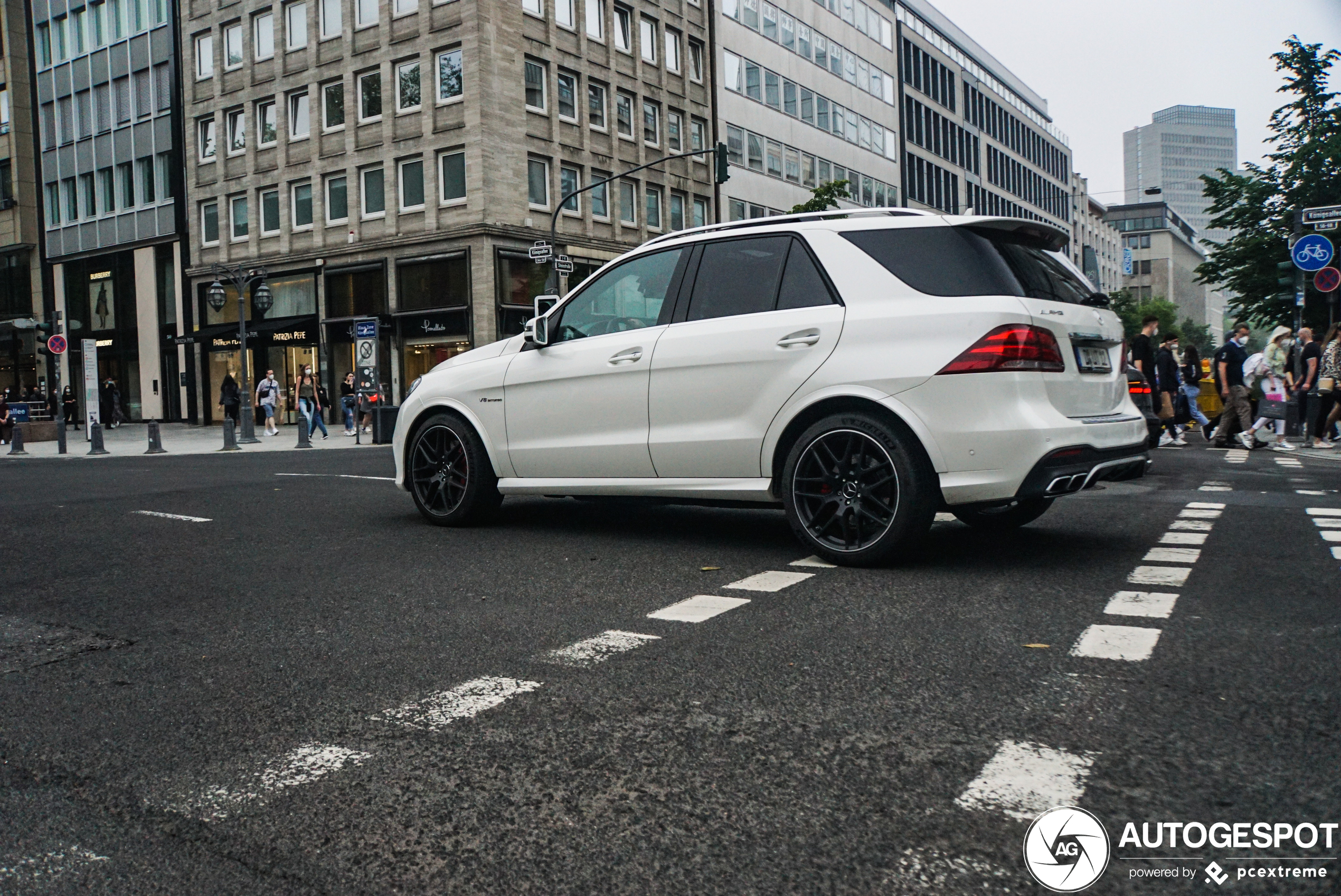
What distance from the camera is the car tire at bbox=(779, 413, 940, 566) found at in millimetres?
5504

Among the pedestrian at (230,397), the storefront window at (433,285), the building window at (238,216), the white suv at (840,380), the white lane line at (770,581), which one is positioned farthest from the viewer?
the building window at (238,216)

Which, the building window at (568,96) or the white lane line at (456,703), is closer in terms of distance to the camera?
the white lane line at (456,703)

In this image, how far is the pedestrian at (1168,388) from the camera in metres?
16.7

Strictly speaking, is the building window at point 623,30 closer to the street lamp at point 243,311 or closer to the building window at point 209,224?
the street lamp at point 243,311

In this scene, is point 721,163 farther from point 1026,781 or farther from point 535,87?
point 1026,781

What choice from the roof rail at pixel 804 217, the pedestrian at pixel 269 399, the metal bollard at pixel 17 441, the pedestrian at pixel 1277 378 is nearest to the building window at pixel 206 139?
the pedestrian at pixel 269 399

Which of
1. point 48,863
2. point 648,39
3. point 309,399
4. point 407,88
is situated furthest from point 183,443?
point 48,863

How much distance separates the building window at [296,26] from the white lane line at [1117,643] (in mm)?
39569

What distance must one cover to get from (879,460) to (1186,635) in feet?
5.81

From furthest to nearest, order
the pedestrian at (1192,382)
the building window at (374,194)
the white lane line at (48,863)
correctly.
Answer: the building window at (374,194), the pedestrian at (1192,382), the white lane line at (48,863)

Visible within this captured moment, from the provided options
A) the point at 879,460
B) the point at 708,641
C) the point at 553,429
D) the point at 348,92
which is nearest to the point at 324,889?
the point at 708,641

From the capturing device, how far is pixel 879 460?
5.61 meters

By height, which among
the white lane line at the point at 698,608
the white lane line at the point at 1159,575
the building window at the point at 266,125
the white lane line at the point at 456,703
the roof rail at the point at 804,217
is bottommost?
the white lane line at the point at 1159,575

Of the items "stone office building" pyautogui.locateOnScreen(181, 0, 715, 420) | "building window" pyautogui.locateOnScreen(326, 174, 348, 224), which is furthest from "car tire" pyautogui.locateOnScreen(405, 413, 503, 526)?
"building window" pyautogui.locateOnScreen(326, 174, 348, 224)
